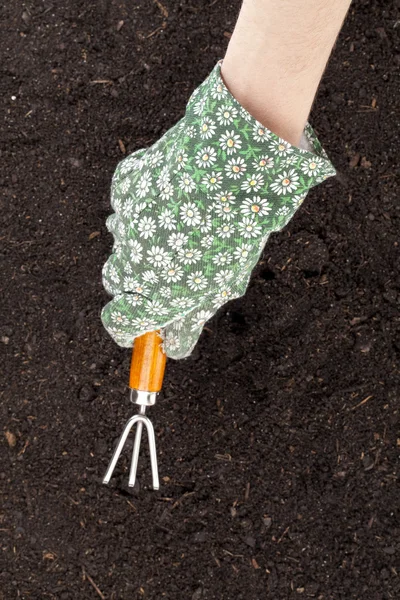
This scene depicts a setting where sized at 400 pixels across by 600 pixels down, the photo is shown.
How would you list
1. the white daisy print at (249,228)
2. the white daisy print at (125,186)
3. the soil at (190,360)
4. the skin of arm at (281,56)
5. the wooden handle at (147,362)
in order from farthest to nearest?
1. the soil at (190,360)
2. the wooden handle at (147,362)
3. the white daisy print at (125,186)
4. the white daisy print at (249,228)
5. the skin of arm at (281,56)

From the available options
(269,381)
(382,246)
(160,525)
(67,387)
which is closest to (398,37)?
(382,246)

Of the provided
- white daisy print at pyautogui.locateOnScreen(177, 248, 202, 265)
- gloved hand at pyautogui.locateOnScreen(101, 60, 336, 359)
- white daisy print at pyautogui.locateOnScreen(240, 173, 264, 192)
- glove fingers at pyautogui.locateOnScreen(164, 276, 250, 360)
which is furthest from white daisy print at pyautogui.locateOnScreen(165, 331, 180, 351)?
white daisy print at pyautogui.locateOnScreen(240, 173, 264, 192)

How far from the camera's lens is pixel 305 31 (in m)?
0.64

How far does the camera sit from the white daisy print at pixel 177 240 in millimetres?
746

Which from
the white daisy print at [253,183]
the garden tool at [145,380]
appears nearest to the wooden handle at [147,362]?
the garden tool at [145,380]

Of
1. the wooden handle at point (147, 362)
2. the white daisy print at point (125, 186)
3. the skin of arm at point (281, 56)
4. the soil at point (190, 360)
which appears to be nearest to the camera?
the skin of arm at point (281, 56)

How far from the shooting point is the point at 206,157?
0.72 m

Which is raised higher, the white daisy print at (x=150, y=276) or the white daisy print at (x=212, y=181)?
the white daisy print at (x=212, y=181)

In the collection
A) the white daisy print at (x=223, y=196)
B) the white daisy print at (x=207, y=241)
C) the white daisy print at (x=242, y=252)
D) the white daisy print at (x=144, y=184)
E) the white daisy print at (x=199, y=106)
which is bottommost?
the white daisy print at (x=242, y=252)

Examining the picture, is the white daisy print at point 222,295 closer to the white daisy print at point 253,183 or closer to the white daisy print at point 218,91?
the white daisy print at point 253,183

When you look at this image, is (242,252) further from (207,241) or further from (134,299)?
(134,299)

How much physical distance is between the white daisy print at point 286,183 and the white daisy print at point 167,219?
0.44ft

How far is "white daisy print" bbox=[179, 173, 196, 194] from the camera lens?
28.5 inches

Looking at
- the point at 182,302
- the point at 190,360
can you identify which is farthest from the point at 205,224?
the point at 190,360
